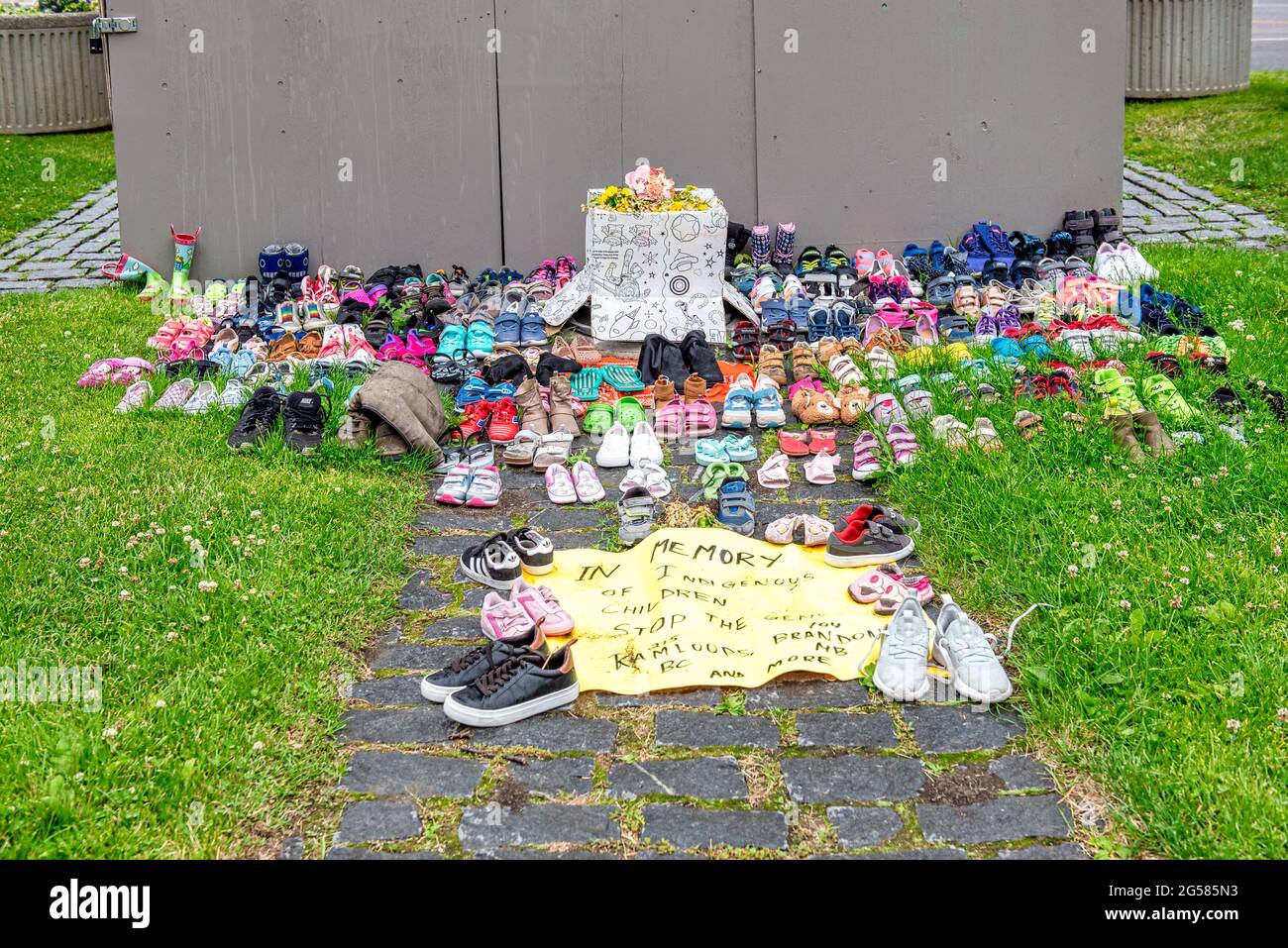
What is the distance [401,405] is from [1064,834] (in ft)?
11.9

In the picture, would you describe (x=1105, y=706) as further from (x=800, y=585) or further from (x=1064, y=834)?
(x=800, y=585)

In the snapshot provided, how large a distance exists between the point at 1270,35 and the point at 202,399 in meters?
16.6

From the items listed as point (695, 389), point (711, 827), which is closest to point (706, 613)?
point (711, 827)

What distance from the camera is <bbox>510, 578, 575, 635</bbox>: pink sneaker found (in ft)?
14.5

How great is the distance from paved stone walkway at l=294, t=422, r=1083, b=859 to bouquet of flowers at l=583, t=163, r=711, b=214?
4076 millimetres

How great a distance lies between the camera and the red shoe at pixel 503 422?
6250 mm

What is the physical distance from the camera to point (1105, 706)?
3762 millimetres

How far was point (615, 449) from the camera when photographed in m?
6.09

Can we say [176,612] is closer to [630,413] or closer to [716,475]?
[716,475]

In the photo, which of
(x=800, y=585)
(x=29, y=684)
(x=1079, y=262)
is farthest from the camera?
(x=1079, y=262)

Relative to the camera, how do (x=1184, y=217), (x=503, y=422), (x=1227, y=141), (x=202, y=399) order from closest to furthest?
(x=503, y=422)
(x=202, y=399)
(x=1184, y=217)
(x=1227, y=141)

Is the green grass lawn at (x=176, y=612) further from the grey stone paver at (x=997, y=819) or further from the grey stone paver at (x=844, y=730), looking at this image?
the grey stone paver at (x=997, y=819)

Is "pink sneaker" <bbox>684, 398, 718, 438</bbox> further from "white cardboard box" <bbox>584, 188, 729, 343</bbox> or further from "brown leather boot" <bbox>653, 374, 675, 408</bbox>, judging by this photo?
"white cardboard box" <bbox>584, 188, 729, 343</bbox>
